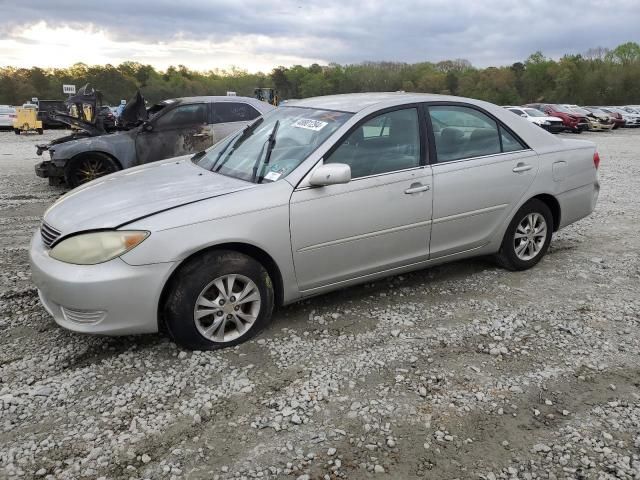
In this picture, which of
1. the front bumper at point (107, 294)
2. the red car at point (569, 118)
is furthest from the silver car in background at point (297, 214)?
the red car at point (569, 118)

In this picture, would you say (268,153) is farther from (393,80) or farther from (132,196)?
(393,80)

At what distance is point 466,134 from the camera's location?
4.36 meters

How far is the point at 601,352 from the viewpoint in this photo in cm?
349

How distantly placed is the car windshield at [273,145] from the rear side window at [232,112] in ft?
14.6

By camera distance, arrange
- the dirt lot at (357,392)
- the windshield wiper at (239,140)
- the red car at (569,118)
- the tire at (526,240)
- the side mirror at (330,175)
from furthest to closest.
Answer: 1. the red car at (569,118)
2. the tire at (526,240)
3. the windshield wiper at (239,140)
4. the side mirror at (330,175)
5. the dirt lot at (357,392)

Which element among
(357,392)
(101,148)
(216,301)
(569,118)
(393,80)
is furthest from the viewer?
(393,80)

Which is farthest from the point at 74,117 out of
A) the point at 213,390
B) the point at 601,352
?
the point at 601,352

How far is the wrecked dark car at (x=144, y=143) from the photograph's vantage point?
8.43 meters

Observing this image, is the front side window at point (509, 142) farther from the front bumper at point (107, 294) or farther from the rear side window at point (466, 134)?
the front bumper at point (107, 294)

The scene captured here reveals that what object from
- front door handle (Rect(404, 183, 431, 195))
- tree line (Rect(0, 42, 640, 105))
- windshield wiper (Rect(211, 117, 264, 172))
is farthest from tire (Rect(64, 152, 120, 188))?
tree line (Rect(0, 42, 640, 105))

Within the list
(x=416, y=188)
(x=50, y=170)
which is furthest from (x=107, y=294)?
(x=50, y=170)

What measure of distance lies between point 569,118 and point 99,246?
92.2 feet

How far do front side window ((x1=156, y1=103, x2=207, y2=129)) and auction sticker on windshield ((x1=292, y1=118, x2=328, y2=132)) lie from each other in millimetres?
4975

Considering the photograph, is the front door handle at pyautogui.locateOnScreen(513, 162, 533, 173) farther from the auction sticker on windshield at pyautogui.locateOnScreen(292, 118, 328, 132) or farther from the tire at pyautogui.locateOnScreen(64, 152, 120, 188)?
the tire at pyautogui.locateOnScreen(64, 152, 120, 188)
